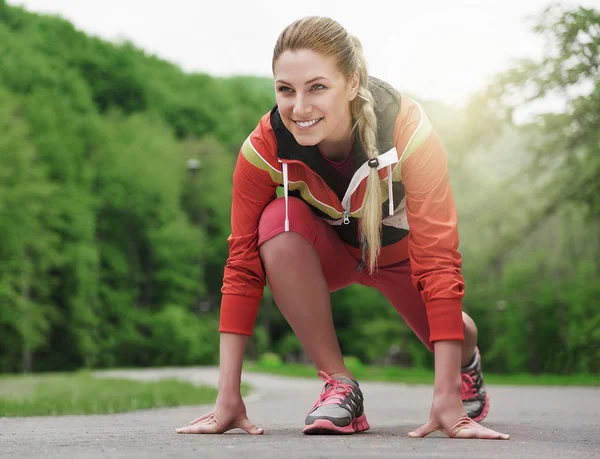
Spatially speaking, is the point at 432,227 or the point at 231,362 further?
the point at 231,362

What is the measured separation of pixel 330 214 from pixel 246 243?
13.9 inches

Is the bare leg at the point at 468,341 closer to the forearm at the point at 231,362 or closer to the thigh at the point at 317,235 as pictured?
the thigh at the point at 317,235

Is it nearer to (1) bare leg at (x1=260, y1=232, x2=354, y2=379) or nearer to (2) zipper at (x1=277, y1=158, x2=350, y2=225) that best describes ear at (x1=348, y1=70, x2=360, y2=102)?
(2) zipper at (x1=277, y1=158, x2=350, y2=225)

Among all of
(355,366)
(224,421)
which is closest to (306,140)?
(224,421)

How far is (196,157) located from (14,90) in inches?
390

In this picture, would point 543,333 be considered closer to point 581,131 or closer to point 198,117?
point 581,131

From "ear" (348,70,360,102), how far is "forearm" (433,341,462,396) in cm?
93

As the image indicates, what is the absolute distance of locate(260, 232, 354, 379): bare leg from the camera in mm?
3428

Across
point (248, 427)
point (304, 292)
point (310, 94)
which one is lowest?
point (248, 427)

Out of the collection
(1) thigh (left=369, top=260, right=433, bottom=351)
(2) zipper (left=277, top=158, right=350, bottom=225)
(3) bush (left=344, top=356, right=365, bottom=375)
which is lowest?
(3) bush (left=344, top=356, right=365, bottom=375)

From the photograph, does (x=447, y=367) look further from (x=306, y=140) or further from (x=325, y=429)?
(x=306, y=140)

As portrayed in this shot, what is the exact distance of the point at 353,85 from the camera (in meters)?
3.24

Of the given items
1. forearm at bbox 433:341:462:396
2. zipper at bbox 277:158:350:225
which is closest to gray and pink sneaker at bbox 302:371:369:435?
forearm at bbox 433:341:462:396

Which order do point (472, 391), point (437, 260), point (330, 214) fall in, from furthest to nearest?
point (472, 391) → point (330, 214) → point (437, 260)
